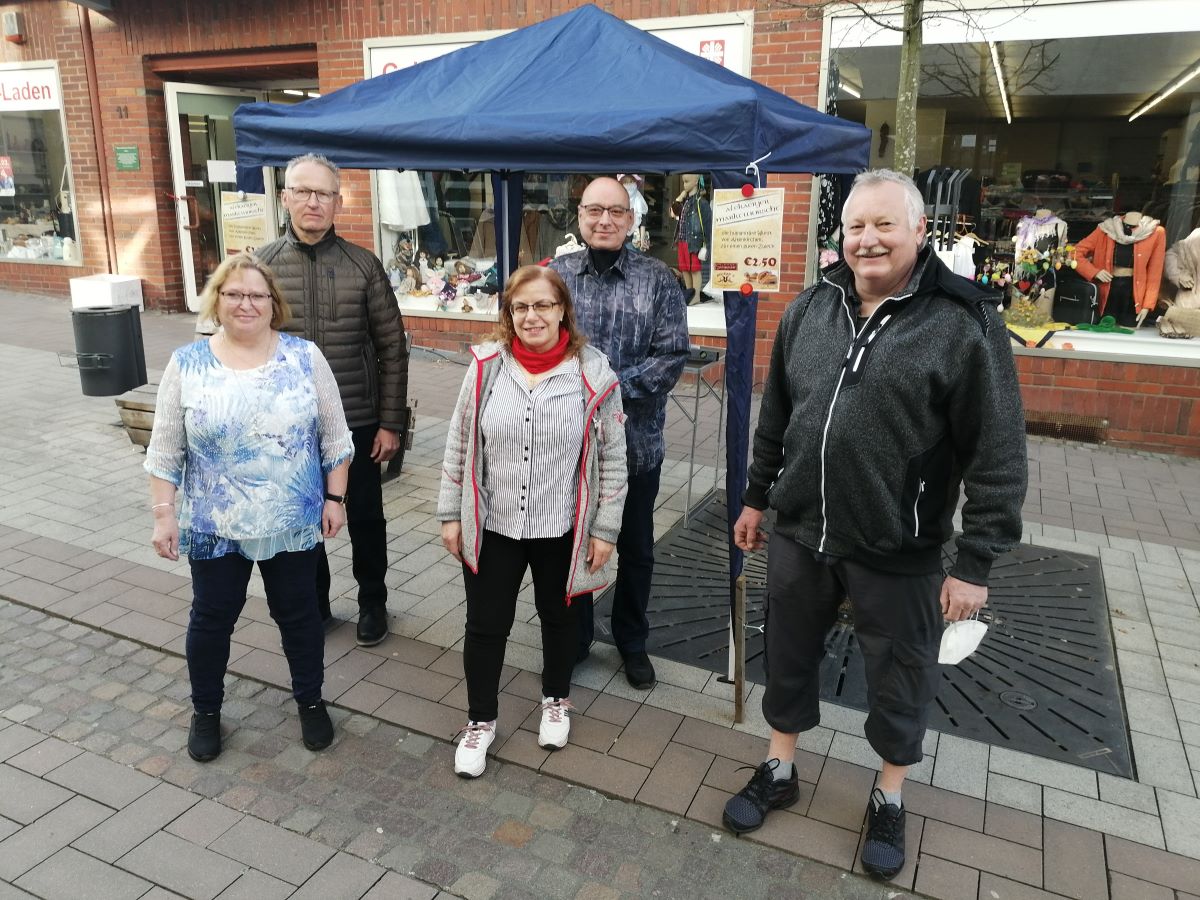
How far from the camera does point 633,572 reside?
3.65m

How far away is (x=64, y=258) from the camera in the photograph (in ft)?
40.7

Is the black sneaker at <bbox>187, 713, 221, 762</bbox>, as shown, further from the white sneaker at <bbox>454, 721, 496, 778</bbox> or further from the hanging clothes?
the hanging clothes

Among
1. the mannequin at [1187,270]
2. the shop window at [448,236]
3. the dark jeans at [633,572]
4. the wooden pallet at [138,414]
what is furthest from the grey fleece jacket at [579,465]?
the shop window at [448,236]

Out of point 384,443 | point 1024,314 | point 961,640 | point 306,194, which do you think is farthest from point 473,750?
point 1024,314

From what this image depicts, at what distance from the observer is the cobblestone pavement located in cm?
268

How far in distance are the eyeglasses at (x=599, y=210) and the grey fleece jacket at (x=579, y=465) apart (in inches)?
22.2

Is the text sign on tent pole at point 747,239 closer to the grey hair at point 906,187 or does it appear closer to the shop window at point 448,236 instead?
the grey hair at point 906,187

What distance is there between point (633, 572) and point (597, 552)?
24.8 inches

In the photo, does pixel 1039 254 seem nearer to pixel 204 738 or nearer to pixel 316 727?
pixel 316 727

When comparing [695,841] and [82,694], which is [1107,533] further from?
[82,694]

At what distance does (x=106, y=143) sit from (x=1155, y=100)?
11.5 metres

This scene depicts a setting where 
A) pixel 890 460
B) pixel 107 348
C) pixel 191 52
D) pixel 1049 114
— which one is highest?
pixel 191 52

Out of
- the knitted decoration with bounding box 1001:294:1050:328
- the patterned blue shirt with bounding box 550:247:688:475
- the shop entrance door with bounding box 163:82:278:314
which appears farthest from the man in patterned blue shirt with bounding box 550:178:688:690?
the shop entrance door with bounding box 163:82:278:314

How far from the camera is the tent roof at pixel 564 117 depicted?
11.3ft
